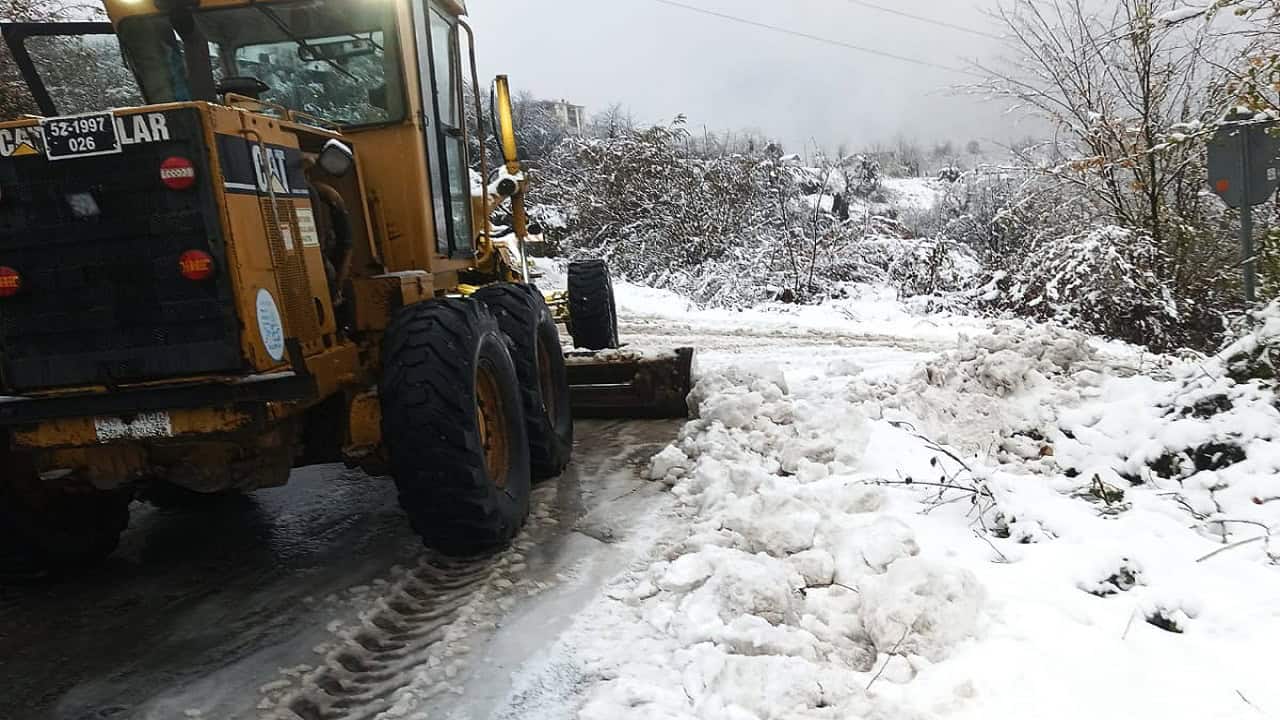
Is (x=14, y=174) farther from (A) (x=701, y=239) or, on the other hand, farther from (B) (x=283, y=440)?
(A) (x=701, y=239)

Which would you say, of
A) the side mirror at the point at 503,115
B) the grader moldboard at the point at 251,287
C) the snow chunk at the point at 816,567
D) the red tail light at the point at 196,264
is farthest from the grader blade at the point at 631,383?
the red tail light at the point at 196,264

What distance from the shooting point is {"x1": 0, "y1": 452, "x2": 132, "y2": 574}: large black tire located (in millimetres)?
4059

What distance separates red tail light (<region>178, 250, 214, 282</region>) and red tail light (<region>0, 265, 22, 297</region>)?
25.0 inches

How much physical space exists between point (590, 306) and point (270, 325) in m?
5.05

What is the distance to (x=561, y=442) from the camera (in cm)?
568

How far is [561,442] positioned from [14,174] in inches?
126

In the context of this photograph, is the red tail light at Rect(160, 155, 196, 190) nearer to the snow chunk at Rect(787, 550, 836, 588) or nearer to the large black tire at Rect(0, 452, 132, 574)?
the large black tire at Rect(0, 452, 132, 574)

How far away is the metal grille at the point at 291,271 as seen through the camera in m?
3.63

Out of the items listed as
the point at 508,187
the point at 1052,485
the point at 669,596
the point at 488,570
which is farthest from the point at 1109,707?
the point at 508,187

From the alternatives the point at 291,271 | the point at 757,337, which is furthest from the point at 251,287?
the point at 757,337

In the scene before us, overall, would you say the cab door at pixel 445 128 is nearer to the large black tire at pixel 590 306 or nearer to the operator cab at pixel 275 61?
the operator cab at pixel 275 61

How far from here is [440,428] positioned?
3777mm

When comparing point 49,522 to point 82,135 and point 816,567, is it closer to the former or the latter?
point 82,135

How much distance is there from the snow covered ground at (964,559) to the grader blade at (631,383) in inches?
32.3
